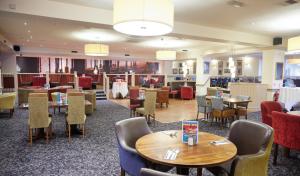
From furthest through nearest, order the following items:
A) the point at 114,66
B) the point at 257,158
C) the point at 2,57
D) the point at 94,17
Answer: the point at 114,66 → the point at 2,57 → the point at 94,17 → the point at 257,158

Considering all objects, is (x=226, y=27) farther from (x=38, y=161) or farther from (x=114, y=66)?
(x=114, y=66)

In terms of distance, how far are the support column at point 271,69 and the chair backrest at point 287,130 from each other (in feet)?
18.6

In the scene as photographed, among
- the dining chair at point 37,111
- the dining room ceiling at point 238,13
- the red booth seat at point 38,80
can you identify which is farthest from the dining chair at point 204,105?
the red booth seat at point 38,80

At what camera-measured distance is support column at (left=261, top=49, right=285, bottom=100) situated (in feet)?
27.2

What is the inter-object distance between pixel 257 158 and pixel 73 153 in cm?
313

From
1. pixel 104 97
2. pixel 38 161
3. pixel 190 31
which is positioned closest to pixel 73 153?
pixel 38 161

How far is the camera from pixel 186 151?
2.02 metres

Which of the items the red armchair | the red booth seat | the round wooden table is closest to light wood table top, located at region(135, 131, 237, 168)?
the round wooden table

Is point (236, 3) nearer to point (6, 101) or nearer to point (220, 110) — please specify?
point (220, 110)

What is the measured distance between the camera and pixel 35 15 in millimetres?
3928

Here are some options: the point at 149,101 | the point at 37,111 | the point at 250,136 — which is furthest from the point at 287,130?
the point at 37,111

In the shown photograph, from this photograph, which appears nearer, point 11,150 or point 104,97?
point 11,150

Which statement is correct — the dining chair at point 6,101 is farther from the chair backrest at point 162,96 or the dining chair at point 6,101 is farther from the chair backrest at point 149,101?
the chair backrest at point 162,96

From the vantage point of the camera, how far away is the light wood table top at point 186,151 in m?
1.78
